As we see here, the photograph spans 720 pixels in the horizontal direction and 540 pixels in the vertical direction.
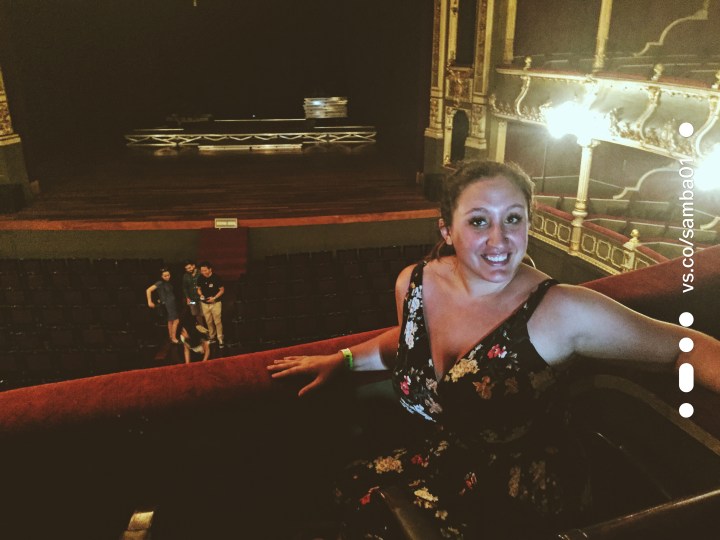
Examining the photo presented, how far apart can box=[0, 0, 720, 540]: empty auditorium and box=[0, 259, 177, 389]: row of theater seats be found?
3cm

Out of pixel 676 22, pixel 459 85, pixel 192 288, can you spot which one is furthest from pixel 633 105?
pixel 192 288

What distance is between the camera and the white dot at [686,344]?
112 cm

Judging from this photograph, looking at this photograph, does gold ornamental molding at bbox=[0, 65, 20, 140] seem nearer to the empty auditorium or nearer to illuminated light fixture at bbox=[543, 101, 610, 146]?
the empty auditorium

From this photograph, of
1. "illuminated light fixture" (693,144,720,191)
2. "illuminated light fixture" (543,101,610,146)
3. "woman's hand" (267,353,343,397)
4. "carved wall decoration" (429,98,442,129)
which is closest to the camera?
"woman's hand" (267,353,343,397)

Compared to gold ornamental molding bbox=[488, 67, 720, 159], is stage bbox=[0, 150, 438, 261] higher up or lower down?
lower down

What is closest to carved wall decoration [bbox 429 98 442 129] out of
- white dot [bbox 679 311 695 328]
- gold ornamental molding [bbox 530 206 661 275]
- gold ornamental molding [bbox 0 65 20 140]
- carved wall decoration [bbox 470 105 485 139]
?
carved wall decoration [bbox 470 105 485 139]

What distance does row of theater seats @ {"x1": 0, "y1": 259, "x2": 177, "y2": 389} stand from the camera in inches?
233

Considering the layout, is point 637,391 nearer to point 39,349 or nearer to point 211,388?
point 211,388

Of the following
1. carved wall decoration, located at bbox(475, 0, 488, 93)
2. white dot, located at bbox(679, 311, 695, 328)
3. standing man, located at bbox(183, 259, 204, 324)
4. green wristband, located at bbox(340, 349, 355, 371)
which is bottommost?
standing man, located at bbox(183, 259, 204, 324)

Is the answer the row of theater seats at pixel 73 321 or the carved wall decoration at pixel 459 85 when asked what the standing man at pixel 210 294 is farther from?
the carved wall decoration at pixel 459 85

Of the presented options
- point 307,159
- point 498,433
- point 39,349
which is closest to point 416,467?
point 498,433

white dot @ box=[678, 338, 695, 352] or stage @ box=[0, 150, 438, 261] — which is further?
stage @ box=[0, 150, 438, 261]

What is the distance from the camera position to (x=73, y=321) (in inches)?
259

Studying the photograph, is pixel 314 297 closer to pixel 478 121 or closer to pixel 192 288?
pixel 192 288
